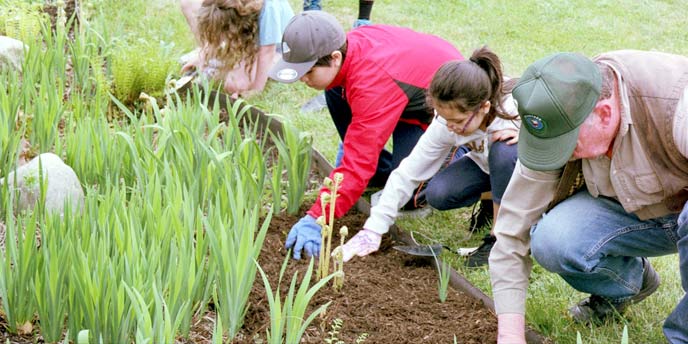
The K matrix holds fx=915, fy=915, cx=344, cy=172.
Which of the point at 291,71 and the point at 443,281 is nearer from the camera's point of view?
the point at 443,281

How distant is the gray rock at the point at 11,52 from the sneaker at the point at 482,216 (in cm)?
210

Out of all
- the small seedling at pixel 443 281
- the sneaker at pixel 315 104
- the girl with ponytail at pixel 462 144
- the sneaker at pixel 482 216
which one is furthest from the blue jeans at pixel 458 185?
the sneaker at pixel 315 104

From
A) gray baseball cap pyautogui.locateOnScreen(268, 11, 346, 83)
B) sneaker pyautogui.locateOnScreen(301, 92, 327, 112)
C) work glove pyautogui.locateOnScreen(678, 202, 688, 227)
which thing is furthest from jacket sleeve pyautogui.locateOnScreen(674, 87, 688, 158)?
sneaker pyautogui.locateOnScreen(301, 92, 327, 112)

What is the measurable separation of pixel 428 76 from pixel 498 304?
1.13 meters

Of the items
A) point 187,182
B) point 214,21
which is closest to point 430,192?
point 187,182

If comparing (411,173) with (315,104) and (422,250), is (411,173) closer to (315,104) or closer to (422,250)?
(422,250)

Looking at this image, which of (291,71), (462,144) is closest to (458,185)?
(462,144)

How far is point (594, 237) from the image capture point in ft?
7.83

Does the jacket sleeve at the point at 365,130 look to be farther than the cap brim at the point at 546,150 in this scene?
Yes

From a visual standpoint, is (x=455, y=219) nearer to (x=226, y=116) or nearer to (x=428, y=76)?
(x=428, y=76)

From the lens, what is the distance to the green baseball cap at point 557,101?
1973 mm

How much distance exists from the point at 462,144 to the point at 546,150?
1010 millimetres

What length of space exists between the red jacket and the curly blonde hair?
91 cm

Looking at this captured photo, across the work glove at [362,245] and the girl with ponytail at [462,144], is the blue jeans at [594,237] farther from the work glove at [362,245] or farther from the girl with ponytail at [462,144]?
the work glove at [362,245]
